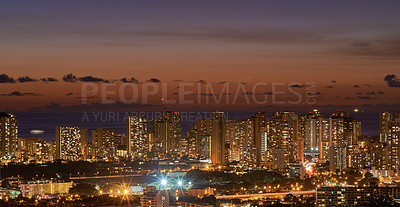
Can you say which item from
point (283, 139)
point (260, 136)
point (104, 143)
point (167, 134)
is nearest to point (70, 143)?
point (104, 143)

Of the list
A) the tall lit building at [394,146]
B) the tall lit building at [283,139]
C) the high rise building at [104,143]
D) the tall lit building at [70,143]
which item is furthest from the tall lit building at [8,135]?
the tall lit building at [394,146]

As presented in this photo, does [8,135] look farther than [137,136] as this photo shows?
No

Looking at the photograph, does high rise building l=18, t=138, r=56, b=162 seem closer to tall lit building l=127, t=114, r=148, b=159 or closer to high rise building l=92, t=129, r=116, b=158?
high rise building l=92, t=129, r=116, b=158

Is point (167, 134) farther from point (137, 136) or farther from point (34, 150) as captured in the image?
point (34, 150)

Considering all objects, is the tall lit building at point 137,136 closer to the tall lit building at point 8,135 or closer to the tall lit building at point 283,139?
the tall lit building at point 8,135

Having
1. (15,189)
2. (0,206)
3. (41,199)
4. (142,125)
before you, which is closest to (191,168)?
(142,125)
